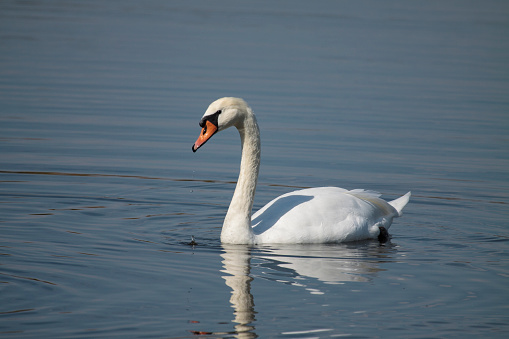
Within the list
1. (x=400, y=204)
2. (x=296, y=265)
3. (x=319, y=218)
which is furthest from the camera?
(x=400, y=204)

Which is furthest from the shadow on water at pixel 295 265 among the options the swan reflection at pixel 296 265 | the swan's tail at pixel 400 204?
the swan's tail at pixel 400 204

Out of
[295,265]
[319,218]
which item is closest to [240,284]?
[295,265]

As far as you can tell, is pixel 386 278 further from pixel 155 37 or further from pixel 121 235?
pixel 155 37

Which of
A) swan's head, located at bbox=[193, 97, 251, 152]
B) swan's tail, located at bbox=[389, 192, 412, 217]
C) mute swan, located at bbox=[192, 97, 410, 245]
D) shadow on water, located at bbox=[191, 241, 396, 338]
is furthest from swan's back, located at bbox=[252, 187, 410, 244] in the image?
swan's head, located at bbox=[193, 97, 251, 152]

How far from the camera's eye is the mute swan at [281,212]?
8992 mm

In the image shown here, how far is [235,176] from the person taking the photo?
12.4 metres

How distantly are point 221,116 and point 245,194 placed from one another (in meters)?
0.91

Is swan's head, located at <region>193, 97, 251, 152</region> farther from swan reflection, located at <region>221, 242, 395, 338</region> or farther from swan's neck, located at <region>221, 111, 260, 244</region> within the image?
swan reflection, located at <region>221, 242, 395, 338</region>

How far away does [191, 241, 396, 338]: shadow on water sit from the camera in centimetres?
727

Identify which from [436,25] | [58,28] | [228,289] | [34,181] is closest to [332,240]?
[228,289]

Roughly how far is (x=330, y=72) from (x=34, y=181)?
37.3 feet

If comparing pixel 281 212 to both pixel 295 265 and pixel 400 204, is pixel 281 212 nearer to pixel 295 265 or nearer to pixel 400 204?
pixel 295 265

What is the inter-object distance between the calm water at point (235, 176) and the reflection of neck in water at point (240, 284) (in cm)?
2

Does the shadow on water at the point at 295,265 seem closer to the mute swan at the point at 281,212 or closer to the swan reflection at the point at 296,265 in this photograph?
the swan reflection at the point at 296,265
